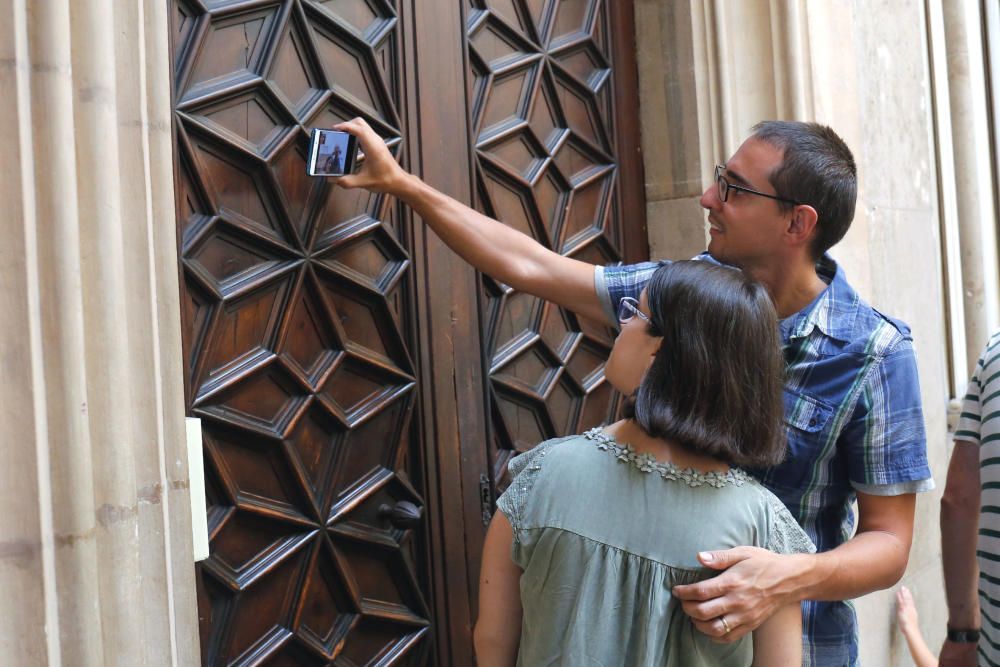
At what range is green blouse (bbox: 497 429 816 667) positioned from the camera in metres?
1.67

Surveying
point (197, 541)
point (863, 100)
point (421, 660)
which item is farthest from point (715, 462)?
point (863, 100)

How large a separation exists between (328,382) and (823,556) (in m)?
1.10

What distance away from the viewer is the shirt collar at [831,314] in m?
2.17

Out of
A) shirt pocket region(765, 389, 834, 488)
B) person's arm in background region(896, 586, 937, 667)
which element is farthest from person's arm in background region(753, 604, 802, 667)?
person's arm in background region(896, 586, 937, 667)

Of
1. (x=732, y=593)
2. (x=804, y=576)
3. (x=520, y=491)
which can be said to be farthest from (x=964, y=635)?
(x=520, y=491)

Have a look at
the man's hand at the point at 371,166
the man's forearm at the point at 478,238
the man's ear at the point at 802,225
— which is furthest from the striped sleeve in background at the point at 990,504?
the man's hand at the point at 371,166

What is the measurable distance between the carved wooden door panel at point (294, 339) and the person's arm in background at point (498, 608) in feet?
2.01

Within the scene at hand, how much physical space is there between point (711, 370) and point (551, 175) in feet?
5.00

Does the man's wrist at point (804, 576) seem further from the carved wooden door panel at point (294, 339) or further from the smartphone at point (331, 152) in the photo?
the smartphone at point (331, 152)

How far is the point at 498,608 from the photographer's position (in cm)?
179

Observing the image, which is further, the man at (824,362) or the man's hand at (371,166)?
the man's hand at (371,166)

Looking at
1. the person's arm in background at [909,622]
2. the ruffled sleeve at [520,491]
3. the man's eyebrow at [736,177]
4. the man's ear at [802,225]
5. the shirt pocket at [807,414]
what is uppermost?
the man's eyebrow at [736,177]

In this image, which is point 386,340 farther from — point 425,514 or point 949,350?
point 949,350

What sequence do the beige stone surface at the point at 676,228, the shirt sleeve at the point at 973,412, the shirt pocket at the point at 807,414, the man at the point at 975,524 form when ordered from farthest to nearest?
1. the beige stone surface at the point at 676,228
2. the shirt sleeve at the point at 973,412
3. the man at the point at 975,524
4. the shirt pocket at the point at 807,414
